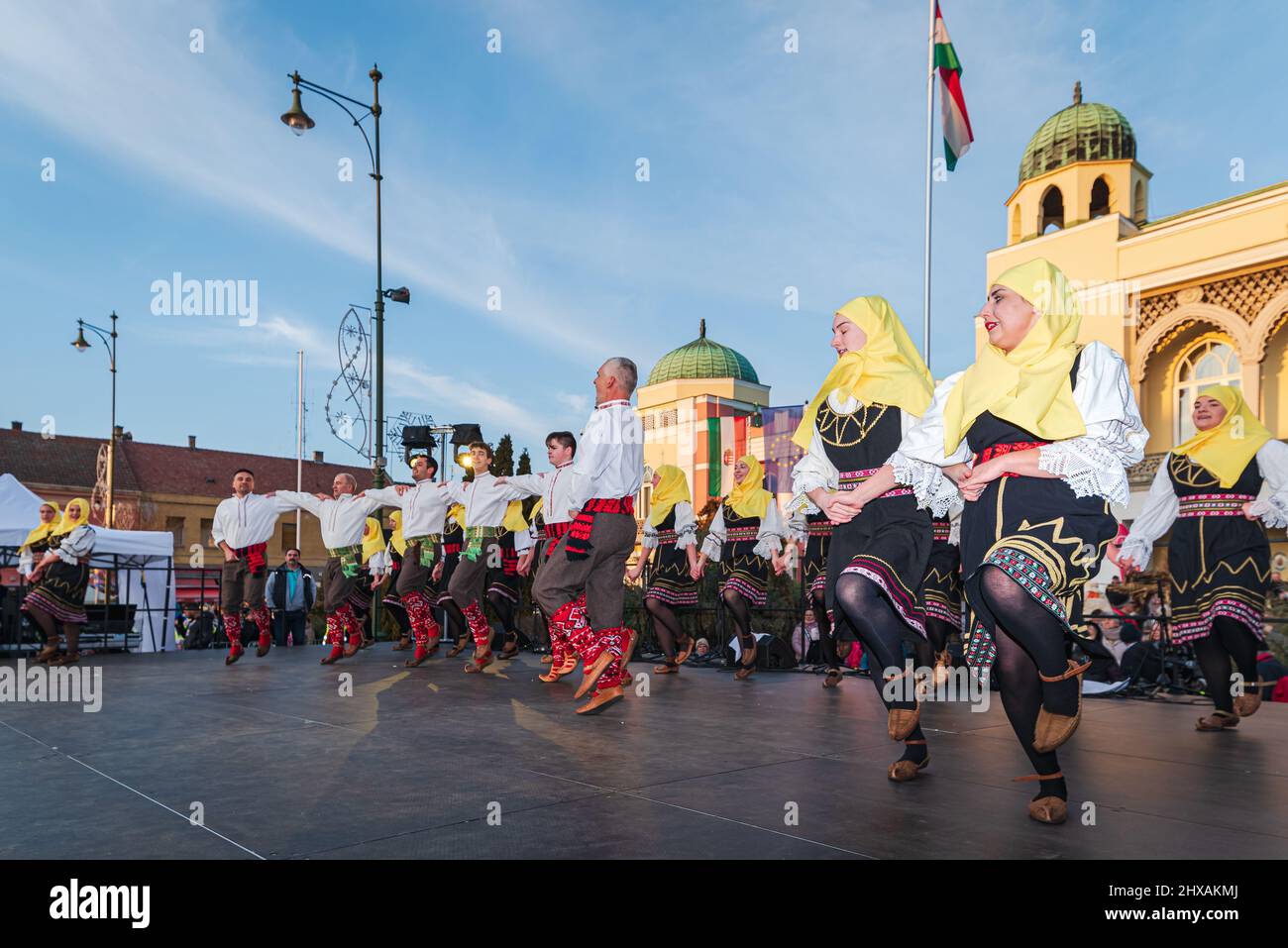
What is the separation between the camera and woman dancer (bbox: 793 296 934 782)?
3.72 metres

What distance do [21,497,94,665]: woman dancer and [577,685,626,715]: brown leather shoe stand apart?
6198 millimetres

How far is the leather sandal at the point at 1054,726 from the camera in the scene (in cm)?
302

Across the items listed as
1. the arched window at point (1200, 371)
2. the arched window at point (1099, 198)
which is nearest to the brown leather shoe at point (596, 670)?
the arched window at point (1200, 371)

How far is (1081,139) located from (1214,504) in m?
24.3

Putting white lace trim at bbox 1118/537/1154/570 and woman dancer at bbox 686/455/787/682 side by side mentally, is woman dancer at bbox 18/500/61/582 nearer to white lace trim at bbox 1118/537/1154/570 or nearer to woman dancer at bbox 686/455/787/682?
woman dancer at bbox 686/455/787/682

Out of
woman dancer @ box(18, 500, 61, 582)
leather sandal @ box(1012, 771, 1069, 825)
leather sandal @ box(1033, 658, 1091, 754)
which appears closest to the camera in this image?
leather sandal @ box(1012, 771, 1069, 825)

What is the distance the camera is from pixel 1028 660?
312 centimetres

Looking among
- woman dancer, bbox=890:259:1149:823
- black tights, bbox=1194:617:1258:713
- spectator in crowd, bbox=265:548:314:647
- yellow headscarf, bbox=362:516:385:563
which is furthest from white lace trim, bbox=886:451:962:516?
spectator in crowd, bbox=265:548:314:647

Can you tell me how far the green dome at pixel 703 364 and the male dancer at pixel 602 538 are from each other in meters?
43.3

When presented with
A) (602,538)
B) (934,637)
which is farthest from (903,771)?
(934,637)

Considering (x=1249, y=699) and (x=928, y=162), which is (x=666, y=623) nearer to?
(x=1249, y=699)

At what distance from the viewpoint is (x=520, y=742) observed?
14.3ft
